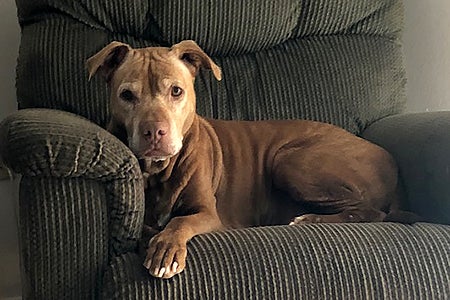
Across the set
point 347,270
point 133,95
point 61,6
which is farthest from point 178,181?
point 61,6

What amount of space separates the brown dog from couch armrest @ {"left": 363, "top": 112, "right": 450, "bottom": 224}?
0.05m

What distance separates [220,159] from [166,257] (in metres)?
0.66

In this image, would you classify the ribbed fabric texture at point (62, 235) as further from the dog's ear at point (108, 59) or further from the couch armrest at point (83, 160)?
the dog's ear at point (108, 59)

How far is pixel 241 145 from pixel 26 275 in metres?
0.82

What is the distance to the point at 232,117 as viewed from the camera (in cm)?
234

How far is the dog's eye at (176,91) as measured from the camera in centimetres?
185

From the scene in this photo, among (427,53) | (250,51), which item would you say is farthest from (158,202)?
Result: (427,53)

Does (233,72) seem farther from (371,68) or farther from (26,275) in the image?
(26,275)

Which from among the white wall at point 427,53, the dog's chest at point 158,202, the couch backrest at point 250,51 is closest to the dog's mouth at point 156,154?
the dog's chest at point 158,202

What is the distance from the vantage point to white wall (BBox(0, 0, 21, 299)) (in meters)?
2.52

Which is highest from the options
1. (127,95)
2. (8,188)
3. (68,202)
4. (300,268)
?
(127,95)

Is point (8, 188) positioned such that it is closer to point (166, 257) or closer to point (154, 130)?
point (154, 130)

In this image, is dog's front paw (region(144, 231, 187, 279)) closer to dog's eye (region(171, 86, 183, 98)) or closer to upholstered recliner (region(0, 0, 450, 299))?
upholstered recliner (region(0, 0, 450, 299))

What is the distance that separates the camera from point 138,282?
149 cm
